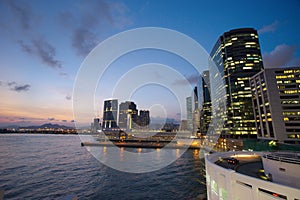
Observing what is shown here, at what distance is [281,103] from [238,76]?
30448mm

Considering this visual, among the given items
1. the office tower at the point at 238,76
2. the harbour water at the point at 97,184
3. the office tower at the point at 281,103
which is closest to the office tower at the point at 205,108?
the office tower at the point at 238,76

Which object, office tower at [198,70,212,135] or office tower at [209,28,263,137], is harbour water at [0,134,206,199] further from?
office tower at [198,70,212,135]

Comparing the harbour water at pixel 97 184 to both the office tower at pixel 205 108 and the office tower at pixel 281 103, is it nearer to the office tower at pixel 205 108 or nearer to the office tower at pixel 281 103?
the office tower at pixel 281 103

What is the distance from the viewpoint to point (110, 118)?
590 ft

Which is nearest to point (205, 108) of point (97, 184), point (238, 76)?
point (238, 76)

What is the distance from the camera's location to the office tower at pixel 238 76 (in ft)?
263

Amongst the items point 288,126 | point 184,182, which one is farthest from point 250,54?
point 184,182

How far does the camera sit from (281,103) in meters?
55.8

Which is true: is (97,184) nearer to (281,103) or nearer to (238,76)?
(281,103)

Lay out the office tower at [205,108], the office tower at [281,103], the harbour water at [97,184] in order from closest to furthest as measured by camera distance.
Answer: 1. the harbour water at [97,184]
2. the office tower at [281,103]
3. the office tower at [205,108]

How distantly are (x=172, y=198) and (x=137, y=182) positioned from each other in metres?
8.56

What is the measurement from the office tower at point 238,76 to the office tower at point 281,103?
17962 mm

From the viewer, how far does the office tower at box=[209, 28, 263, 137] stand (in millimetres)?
80062

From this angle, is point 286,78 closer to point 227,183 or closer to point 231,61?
point 231,61
